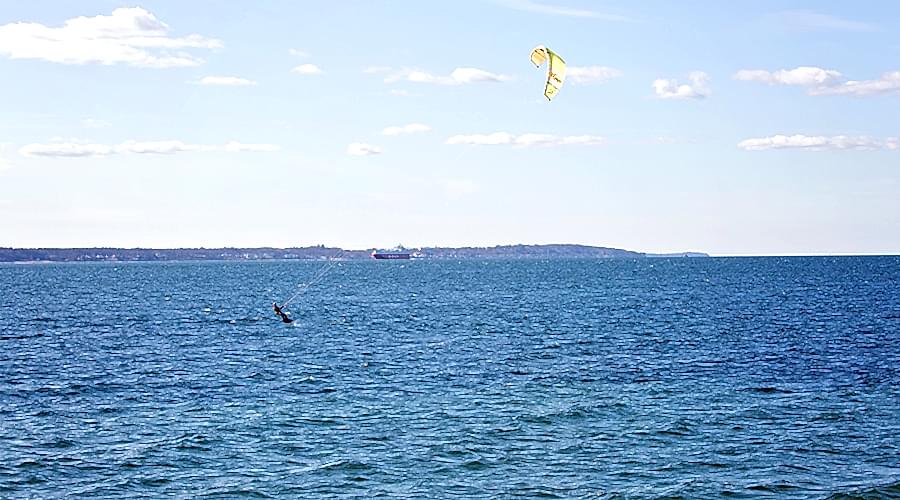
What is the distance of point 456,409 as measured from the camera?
38.8 meters

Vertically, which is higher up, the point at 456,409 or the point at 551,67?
the point at 551,67

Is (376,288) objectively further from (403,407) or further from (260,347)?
(403,407)

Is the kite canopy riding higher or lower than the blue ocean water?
higher

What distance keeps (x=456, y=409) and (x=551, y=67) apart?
14.6 m

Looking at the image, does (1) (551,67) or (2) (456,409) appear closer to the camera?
(1) (551,67)

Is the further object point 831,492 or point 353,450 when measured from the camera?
point 353,450

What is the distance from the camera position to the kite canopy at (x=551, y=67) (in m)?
29.0

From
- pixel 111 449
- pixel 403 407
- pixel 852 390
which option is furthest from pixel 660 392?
pixel 111 449

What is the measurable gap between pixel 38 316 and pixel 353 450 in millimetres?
67171

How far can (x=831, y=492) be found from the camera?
27391 millimetres

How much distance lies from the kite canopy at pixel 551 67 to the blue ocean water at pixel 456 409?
430 inches

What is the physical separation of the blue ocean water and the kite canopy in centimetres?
1092

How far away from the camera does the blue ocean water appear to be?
2884 centimetres

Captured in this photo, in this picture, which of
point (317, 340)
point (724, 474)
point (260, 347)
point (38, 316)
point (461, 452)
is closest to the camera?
point (724, 474)
